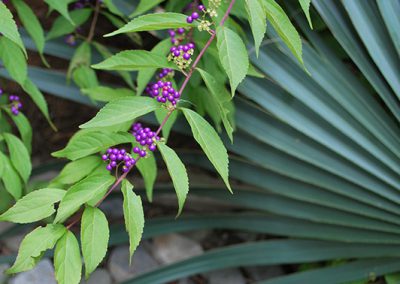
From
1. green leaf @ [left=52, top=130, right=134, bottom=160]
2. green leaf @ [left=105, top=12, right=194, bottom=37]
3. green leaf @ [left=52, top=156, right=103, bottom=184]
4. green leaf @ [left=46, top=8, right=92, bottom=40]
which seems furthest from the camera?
green leaf @ [left=46, top=8, right=92, bottom=40]

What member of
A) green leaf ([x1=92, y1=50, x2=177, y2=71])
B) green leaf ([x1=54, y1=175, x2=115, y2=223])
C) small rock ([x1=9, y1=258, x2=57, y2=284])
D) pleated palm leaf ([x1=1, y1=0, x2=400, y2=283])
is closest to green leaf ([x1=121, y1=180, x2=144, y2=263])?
green leaf ([x1=54, y1=175, x2=115, y2=223])

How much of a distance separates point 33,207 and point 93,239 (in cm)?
12

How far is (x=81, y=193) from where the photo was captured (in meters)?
1.13

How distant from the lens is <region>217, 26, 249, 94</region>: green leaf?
110cm

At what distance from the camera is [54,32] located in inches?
70.4

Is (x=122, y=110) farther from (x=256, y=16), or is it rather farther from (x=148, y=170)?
(x=148, y=170)

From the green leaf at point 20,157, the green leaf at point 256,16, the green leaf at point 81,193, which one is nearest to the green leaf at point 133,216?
the green leaf at point 81,193

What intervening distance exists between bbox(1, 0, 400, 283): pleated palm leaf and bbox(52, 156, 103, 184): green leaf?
0.46 m

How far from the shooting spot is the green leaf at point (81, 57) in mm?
1798

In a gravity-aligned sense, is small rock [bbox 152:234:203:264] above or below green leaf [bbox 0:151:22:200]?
below

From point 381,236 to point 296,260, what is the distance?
0.30 metres

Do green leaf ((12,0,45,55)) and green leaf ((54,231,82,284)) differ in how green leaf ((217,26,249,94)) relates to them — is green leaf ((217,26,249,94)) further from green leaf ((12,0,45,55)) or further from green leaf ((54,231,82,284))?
green leaf ((12,0,45,55))

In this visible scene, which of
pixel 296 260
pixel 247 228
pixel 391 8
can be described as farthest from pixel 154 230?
pixel 391 8

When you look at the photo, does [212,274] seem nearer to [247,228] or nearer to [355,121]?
[247,228]
